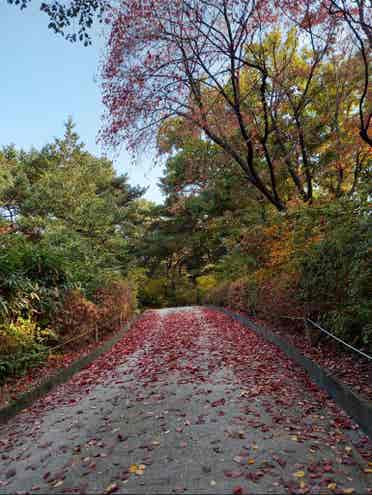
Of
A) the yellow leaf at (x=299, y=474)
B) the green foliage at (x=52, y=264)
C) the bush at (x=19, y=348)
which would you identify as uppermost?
the green foliage at (x=52, y=264)

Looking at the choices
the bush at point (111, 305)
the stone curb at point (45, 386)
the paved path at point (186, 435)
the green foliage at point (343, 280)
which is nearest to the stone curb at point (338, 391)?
the paved path at point (186, 435)

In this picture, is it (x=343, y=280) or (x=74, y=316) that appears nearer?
(x=343, y=280)

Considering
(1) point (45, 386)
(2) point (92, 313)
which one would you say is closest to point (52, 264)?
(2) point (92, 313)

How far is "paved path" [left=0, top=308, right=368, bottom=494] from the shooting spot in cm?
305

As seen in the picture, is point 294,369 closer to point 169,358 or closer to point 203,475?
point 169,358

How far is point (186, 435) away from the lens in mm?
3928

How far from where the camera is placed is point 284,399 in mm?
5000

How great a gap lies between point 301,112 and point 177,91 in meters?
5.04

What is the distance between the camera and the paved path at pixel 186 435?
3.05 meters

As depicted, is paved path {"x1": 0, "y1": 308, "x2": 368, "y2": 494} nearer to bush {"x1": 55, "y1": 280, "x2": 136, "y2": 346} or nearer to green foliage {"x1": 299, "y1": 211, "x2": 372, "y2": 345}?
green foliage {"x1": 299, "y1": 211, "x2": 372, "y2": 345}

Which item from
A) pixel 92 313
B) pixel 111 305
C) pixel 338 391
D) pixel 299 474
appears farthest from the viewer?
pixel 111 305

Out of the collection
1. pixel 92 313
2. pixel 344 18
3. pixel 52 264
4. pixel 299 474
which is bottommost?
pixel 299 474

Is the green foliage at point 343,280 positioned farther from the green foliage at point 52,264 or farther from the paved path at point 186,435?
the green foliage at point 52,264

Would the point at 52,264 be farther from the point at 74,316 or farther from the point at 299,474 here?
the point at 299,474
